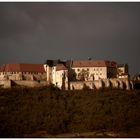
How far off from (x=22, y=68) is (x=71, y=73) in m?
4.43

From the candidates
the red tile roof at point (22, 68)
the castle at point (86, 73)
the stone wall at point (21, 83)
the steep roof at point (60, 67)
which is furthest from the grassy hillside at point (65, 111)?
the red tile roof at point (22, 68)

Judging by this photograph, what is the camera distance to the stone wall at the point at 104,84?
48.5m

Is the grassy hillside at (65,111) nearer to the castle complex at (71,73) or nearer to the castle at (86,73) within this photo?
the castle at (86,73)

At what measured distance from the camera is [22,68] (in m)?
51.7

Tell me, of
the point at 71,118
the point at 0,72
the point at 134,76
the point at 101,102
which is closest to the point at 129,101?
the point at 101,102

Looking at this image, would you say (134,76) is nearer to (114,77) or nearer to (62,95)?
(114,77)

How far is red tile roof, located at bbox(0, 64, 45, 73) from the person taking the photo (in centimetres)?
5112

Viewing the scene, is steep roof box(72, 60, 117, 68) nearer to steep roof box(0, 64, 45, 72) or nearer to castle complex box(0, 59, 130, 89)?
castle complex box(0, 59, 130, 89)

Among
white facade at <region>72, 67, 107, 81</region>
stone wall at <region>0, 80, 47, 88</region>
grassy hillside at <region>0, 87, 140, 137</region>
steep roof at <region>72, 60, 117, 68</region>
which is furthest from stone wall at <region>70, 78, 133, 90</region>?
steep roof at <region>72, 60, 117, 68</region>

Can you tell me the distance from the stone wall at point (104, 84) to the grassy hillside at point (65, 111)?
1.33 meters

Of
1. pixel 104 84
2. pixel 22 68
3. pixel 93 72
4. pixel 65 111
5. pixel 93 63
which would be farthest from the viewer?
pixel 93 63

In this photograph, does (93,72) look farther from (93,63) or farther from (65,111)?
(65,111)

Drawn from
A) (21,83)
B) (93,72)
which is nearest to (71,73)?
(93,72)

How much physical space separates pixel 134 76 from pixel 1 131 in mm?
17713
